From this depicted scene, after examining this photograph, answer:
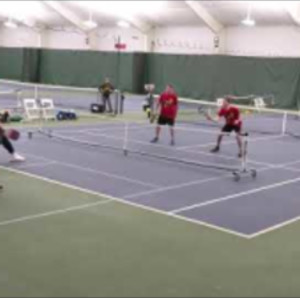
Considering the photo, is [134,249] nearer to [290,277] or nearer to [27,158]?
[290,277]

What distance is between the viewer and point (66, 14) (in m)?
40.7

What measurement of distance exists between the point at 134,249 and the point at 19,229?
1661 millimetres

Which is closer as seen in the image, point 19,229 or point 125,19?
point 19,229

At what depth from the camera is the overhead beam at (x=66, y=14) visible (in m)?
39.9

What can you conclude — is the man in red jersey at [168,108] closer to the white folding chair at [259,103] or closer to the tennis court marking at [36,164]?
the tennis court marking at [36,164]

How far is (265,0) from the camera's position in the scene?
3122 cm

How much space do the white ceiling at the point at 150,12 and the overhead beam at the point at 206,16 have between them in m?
0.19

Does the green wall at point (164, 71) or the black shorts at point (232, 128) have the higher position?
the green wall at point (164, 71)

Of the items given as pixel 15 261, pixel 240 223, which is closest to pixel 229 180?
pixel 240 223

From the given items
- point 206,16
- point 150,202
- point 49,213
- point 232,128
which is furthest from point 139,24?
point 49,213

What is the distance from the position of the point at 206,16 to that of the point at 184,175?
Answer: 24911mm

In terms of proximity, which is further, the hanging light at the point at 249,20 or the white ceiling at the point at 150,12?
the white ceiling at the point at 150,12

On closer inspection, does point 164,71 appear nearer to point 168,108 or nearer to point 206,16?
point 206,16

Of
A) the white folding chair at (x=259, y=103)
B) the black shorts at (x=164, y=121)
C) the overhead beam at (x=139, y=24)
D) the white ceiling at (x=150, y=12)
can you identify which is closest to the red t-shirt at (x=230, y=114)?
the black shorts at (x=164, y=121)
